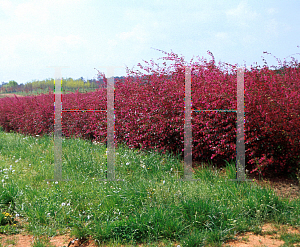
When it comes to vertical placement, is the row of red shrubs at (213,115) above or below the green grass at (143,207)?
above

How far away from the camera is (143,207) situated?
304cm

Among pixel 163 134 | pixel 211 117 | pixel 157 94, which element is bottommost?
pixel 163 134

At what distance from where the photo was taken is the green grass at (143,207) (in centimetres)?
270

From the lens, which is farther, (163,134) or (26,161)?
(26,161)

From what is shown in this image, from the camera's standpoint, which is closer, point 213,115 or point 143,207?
point 143,207

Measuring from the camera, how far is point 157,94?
17.5 feet

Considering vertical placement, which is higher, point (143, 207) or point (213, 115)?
point (213, 115)

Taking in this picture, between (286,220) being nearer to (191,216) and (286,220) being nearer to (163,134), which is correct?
(191,216)

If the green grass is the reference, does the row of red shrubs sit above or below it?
above

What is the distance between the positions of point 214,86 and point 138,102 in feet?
5.21

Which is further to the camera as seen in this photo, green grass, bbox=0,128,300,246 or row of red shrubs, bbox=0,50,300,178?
row of red shrubs, bbox=0,50,300,178

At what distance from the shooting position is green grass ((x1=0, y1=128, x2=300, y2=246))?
2701 millimetres

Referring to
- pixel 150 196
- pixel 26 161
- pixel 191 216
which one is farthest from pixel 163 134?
pixel 26 161

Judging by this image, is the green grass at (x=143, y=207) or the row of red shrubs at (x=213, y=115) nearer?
the green grass at (x=143, y=207)
